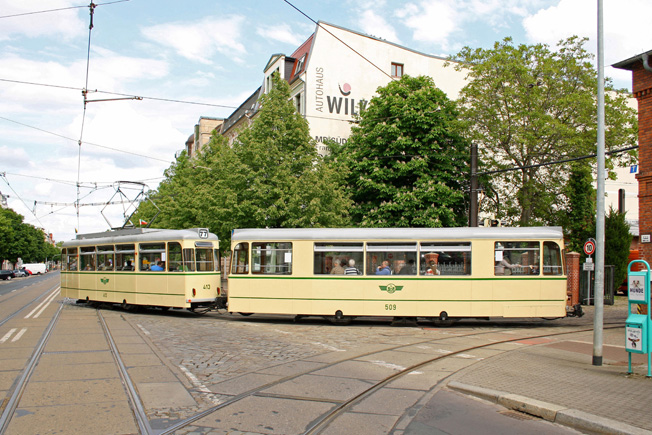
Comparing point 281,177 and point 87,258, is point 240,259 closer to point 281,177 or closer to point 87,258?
point 281,177

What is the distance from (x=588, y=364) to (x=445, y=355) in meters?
2.58

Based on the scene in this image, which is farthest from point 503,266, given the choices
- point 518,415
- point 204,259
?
point 204,259

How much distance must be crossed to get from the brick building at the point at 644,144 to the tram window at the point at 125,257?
660 inches

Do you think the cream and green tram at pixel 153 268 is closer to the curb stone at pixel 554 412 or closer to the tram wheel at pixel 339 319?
the tram wheel at pixel 339 319

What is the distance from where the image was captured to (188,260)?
1908 centimetres

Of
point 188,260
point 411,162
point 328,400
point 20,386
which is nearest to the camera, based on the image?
point 328,400

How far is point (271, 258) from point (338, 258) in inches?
83.0

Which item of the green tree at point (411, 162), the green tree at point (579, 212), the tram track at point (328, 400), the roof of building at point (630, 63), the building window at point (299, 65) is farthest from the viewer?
the building window at point (299, 65)

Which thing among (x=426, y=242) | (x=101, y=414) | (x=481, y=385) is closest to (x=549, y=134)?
(x=426, y=242)

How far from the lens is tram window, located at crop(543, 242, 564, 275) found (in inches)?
630

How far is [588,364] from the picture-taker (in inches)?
393

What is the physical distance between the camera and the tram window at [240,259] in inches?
684

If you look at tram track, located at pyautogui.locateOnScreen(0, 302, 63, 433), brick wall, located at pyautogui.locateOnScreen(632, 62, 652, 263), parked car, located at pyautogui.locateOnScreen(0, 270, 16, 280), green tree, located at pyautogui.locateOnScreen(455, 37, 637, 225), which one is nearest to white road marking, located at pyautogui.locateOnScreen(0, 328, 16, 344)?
tram track, located at pyautogui.locateOnScreen(0, 302, 63, 433)

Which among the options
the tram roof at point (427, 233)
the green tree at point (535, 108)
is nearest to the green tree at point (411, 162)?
the green tree at point (535, 108)
